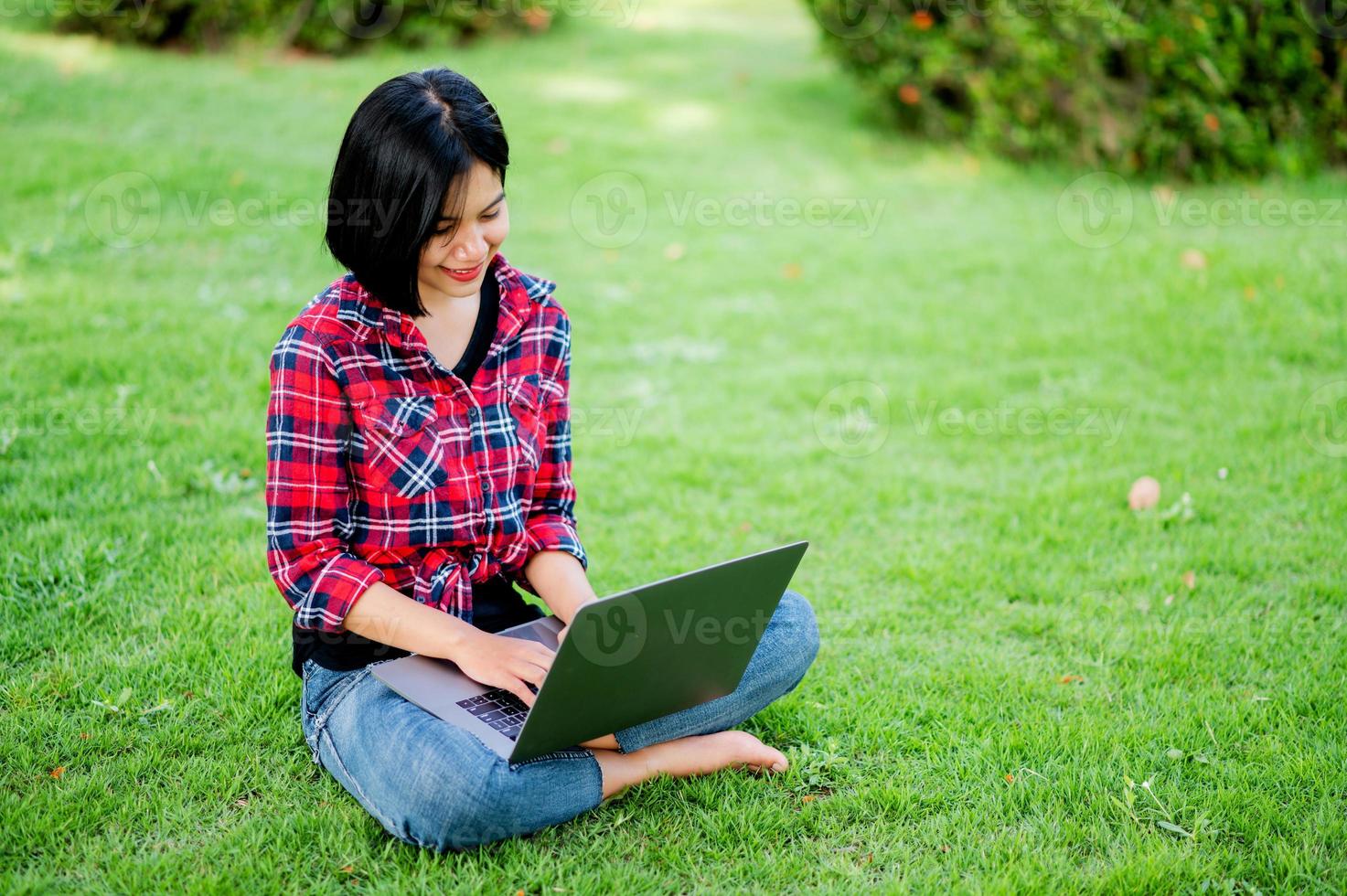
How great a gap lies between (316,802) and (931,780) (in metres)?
1.40

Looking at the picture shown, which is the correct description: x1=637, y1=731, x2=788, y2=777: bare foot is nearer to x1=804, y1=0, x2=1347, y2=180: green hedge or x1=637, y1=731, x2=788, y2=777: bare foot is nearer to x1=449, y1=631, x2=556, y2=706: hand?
x1=449, y1=631, x2=556, y2=706: hand

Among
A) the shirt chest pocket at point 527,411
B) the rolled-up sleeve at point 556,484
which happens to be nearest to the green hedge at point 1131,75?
the rolled-up sleeve at point 556,484

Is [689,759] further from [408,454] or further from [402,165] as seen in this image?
[402,165]

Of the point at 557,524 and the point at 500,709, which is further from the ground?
the point at 557,524

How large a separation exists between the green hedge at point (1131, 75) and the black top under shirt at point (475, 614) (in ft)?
16.8

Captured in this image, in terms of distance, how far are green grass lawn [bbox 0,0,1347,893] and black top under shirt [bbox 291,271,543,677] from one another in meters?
0.32

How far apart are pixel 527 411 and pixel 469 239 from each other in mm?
478

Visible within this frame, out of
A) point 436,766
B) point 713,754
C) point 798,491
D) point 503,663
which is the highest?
point 503,663

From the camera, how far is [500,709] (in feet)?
7.74

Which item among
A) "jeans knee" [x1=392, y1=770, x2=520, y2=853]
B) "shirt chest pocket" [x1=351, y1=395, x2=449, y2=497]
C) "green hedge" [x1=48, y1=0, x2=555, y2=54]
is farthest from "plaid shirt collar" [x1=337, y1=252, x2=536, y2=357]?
"green hedge" [x1=48, y1=0, x2=555, y2=54]

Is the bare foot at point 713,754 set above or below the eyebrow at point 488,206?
below

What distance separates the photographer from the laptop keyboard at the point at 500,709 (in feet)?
7.59

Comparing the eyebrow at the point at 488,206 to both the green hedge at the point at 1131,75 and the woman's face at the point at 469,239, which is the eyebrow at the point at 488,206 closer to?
the woman's face at the point at 469,239

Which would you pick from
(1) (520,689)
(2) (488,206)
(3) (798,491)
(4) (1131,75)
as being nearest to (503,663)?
(1) (520,689)
